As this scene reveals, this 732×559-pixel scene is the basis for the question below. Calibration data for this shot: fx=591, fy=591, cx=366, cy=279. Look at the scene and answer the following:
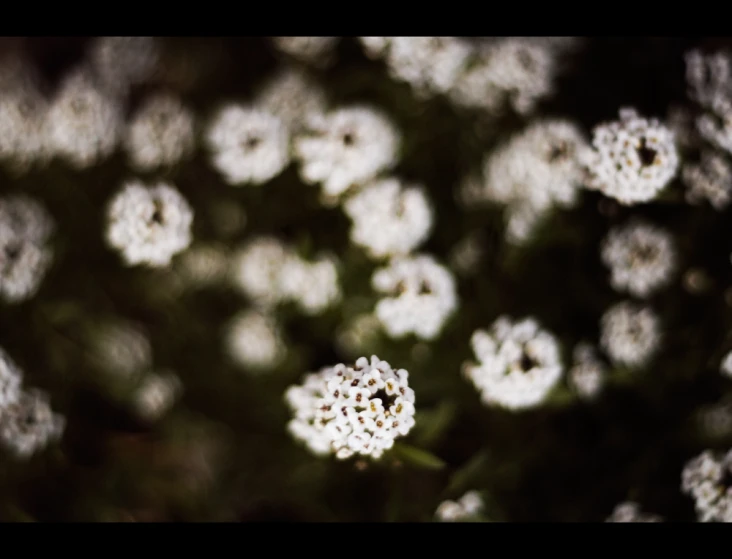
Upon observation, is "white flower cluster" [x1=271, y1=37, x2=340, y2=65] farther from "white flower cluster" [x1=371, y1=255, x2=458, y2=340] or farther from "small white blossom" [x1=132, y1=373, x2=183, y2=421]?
"small white blossom" [x1=132, y1=373, x2=183, y2=421]

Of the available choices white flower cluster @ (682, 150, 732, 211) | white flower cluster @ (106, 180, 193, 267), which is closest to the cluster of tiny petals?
white flower cluster @ (106, 180, 193, 267)

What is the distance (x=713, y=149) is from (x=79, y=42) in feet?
12.6

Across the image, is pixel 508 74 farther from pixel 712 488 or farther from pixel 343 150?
pixel 712 488

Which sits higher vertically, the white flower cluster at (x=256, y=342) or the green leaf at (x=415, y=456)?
the white flower cluster at (x=256, y=342)

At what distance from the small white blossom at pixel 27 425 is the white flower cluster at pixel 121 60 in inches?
63.9

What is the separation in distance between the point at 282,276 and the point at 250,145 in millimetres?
634

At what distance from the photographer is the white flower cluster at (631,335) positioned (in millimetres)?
2428

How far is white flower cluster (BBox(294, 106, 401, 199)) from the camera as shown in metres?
2.38

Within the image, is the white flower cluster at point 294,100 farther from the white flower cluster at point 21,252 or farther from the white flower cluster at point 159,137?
the white flower cluster at point 21,252

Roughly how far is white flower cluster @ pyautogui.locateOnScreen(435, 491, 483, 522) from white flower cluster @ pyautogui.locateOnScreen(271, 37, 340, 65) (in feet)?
7.04

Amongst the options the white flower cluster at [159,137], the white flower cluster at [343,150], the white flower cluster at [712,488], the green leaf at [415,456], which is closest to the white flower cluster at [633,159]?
the white flower cluster at [343,150]

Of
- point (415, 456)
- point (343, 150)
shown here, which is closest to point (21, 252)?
point (343, 150)

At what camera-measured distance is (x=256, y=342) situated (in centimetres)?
295

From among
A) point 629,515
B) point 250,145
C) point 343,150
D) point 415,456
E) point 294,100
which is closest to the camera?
point 415,456
